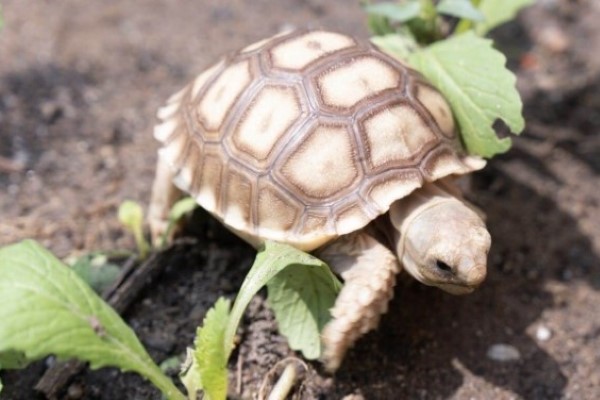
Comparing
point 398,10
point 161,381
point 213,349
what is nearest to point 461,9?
point 398,10

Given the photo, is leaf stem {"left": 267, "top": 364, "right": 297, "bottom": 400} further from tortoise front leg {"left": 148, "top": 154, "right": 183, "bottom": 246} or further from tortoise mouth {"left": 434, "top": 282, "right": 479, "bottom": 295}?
tortoise front leg {"left": 148, "top": 154, "right": 183, "bottom": 246}

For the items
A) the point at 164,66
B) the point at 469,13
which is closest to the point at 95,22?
the point at 164,66

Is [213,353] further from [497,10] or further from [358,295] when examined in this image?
[497,10]

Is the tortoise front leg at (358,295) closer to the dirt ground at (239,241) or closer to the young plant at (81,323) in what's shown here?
the young plant at (81,323)

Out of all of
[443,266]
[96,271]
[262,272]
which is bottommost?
[96,271]

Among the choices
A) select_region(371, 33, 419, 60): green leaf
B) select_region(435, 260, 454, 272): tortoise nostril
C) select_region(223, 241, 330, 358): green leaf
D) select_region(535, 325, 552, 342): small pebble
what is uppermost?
select_region(371, 33, 419, 60): green leaf

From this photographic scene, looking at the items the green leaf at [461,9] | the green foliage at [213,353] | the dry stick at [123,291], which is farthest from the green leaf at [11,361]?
the green leaf at [461,9]

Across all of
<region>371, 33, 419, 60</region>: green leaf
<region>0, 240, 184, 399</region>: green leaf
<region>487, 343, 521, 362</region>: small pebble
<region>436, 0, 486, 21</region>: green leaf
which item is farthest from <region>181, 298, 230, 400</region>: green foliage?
<region>436, 0, 486, 21</region>: green leaf
